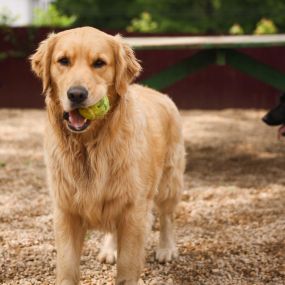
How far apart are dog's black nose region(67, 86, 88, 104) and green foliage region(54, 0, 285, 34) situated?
23561 millimetres

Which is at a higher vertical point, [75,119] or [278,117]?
[75,119]

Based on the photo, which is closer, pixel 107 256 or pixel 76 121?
pixel 76 121

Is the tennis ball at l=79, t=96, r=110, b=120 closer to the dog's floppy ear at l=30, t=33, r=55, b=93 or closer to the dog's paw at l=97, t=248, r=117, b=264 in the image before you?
the dog's floppy ear at l=30, t=33, r=55, b=93

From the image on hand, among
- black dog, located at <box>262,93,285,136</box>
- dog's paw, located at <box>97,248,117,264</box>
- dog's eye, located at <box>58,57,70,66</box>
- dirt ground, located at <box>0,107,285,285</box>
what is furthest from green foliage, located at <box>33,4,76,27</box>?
dog's eye, located at <box>58,57,70,66</box>

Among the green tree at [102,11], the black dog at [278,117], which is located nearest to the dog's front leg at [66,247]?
the black dog at [278,117]

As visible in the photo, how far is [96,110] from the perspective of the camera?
9.56 feet

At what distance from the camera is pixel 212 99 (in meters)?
12.5

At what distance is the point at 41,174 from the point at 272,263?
3.48 meters

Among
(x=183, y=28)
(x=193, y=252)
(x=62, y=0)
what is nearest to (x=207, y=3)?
(x=183, y=28)

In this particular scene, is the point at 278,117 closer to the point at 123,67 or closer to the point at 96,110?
the point at 123,67

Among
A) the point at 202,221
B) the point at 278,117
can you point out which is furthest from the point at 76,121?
the point at 278,117

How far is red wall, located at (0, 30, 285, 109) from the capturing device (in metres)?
12.4

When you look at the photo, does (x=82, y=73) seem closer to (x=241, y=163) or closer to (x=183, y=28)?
(x=241, y=163)

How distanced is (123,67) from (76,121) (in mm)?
493
